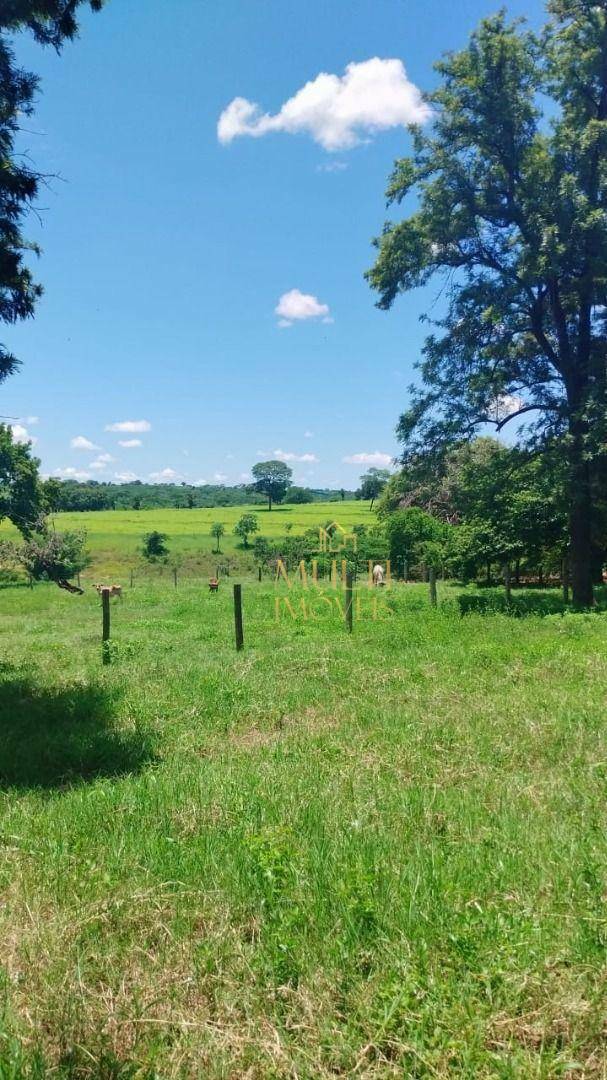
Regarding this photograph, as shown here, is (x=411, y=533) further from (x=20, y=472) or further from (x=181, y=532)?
(x=181, y=532)

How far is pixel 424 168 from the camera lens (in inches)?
619

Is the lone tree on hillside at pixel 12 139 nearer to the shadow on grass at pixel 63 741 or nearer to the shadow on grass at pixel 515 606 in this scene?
the shadow on grass at pixel 63 741

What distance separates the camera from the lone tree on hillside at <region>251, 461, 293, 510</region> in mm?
102938

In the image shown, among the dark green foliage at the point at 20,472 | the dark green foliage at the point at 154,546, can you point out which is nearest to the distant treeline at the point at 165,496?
the dark green foliage at the point at 154,546

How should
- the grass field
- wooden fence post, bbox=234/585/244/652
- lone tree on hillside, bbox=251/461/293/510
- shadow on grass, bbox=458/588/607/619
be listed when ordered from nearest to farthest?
wooden fence post, bbox=234/585/244/652
shadow on grass, bbox=458/588/607/619
the grass field
lone tree on hillside, bbox=251/461/293/510

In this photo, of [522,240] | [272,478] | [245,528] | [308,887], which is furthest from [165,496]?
[308,887]

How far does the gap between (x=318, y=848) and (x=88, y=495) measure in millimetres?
109211

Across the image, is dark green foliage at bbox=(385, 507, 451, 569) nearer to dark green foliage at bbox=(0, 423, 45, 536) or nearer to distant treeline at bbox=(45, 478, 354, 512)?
dark green foliage at bbox=(0, 423, 45, 536)

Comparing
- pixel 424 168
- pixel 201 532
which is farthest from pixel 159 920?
pixel 201 532

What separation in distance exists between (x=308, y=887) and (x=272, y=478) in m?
101

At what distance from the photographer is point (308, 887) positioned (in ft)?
10.2

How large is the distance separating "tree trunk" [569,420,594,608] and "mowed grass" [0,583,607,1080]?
8453 millimetres

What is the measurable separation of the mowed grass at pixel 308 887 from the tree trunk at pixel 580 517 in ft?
27.7

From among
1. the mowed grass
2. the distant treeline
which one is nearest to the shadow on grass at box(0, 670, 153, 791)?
the mowed grass
